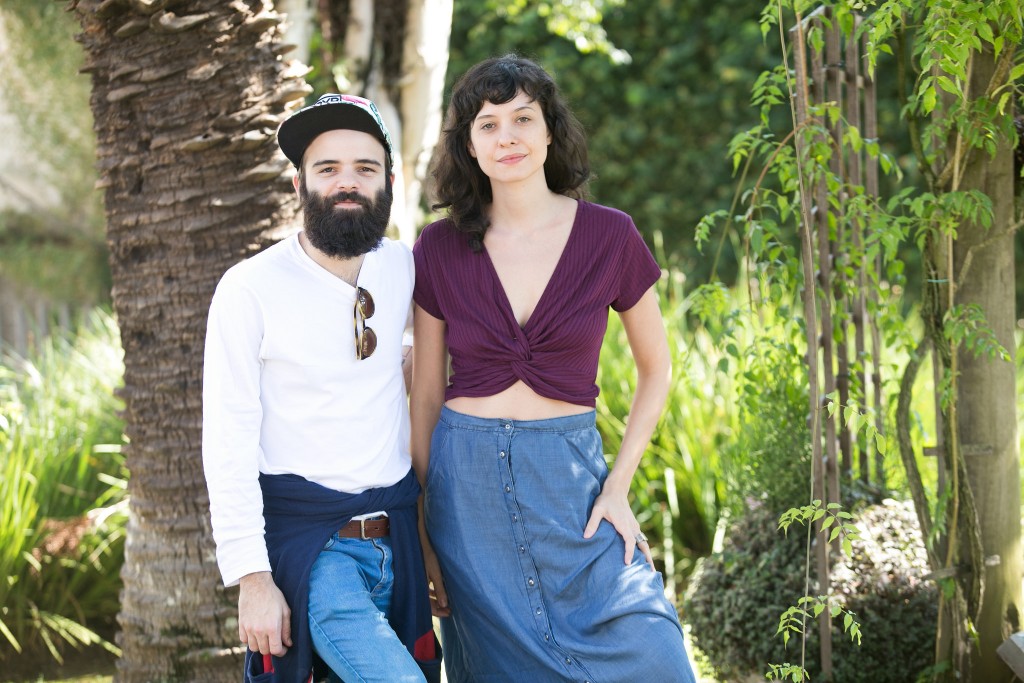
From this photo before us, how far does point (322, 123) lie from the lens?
8.05ft

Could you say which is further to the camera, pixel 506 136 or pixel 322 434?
pixel 506 136

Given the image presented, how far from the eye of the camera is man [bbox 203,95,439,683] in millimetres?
2260

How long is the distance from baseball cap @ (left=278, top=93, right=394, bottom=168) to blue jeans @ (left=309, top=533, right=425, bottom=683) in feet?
3.23

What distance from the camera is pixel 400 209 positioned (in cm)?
457

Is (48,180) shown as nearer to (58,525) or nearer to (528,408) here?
(58,525)

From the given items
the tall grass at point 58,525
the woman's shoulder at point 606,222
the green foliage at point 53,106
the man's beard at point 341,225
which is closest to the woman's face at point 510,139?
the woman's shoulder at point 606,222

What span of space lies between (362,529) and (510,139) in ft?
3.37

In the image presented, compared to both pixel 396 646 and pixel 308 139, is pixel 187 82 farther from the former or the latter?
pixel 396 646

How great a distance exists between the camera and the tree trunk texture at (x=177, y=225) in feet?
9.55

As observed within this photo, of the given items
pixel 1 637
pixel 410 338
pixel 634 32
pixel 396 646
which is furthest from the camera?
pixel 634 32

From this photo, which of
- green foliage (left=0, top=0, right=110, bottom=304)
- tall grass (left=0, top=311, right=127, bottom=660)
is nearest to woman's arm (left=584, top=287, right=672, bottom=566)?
tall grass (left=0, top=311, right=127, bottom=660)

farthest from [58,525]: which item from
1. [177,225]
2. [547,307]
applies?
[547,307]

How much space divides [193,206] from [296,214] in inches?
12.7

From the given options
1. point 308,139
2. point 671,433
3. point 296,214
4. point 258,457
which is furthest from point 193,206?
point 671,433
